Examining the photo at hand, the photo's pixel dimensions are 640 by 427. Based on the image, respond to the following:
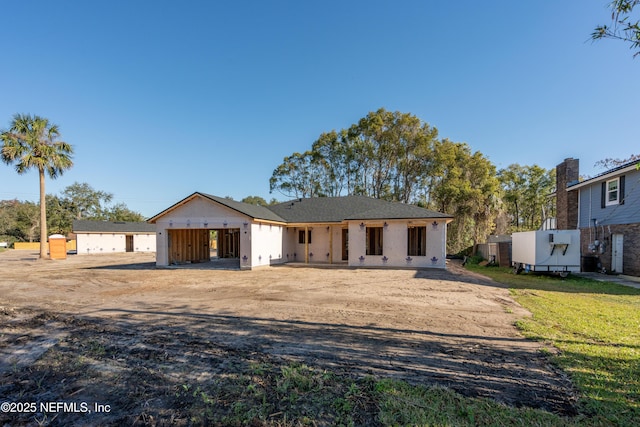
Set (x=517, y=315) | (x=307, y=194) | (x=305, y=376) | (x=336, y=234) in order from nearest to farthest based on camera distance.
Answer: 1. (x=305, y=376)
2. (x=517, y=315)
3. (x=336, y=234)
4. (x=307, y=194)

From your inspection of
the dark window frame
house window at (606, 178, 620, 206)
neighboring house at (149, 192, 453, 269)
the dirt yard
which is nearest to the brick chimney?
house window at (606, 178, 620, 206)

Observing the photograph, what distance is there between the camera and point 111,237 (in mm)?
34031

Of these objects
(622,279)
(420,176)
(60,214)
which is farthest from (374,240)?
(60,214)

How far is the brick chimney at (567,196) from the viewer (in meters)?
17.0

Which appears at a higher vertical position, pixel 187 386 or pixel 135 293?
pixel 187 386

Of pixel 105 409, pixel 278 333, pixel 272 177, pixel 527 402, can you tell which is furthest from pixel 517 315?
pixel 272 177

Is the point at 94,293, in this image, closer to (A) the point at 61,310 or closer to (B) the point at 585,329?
(A) the point at 61,310

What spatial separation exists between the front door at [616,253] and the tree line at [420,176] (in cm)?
1132

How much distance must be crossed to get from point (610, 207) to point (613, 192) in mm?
745

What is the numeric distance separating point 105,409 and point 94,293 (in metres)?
8.25

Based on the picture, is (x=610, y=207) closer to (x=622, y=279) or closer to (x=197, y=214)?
(x=622, y=279)

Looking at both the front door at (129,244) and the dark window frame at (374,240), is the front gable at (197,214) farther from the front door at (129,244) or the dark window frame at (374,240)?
the front door at (129,244)

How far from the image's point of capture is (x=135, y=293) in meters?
9.46

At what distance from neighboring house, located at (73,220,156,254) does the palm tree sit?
314 inches
